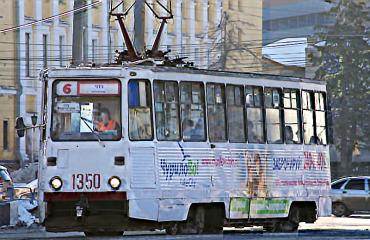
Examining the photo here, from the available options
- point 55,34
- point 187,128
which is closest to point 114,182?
point 187,128

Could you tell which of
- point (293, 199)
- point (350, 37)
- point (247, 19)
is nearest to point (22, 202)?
point (293, 199)

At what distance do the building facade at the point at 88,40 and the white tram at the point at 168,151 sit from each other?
98.4ft

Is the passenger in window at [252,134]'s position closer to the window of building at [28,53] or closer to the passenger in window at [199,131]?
the passenger in window at [199,131]

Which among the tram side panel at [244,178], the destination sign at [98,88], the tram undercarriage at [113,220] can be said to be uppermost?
the destination sign at [98,88]

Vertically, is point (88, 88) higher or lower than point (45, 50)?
lower

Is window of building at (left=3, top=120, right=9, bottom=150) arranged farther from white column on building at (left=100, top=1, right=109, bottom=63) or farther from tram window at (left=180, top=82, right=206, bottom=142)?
tram window at (left=180, top=82, right=206, bottom=142)

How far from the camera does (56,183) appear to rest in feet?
62.3

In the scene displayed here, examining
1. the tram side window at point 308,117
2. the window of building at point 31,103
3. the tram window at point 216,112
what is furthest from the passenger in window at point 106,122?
the window of building at point 31,103

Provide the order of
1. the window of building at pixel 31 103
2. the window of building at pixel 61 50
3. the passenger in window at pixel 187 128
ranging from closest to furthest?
the passenger in window at pixel 187 128 < the window of building at pixel 31 103 < the window of building at pixel 61 50

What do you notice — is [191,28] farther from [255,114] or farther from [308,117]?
[255,114]

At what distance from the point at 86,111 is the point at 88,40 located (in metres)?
44.5

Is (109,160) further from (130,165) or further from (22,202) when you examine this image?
(22,202)

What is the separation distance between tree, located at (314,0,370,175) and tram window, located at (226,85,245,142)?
135ft

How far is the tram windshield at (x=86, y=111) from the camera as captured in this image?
19.2 m
